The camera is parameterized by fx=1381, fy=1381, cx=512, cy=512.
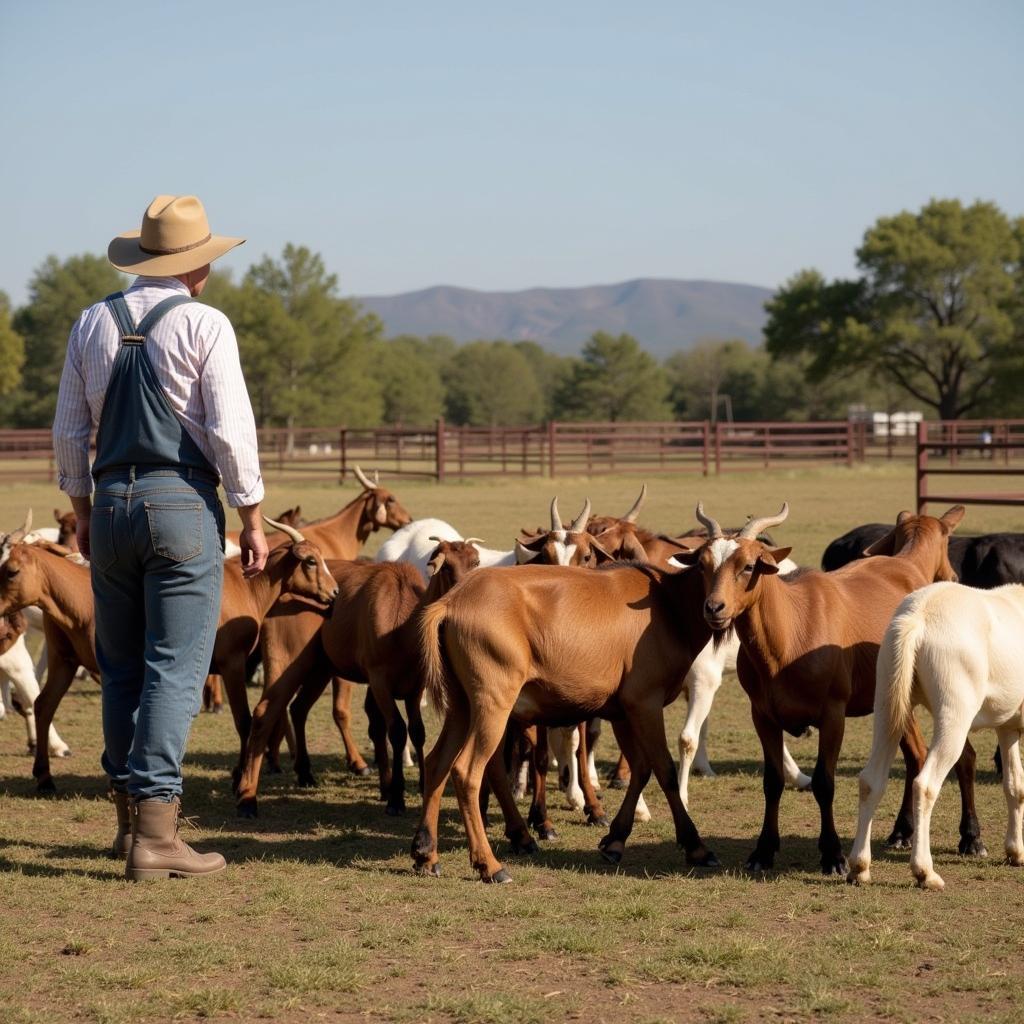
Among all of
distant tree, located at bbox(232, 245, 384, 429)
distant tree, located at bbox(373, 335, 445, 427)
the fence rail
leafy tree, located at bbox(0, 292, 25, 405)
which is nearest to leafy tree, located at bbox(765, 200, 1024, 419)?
the fence rail

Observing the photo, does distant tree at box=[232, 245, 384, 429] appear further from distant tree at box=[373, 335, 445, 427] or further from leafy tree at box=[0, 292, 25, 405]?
distant tree at box=[373, 335, 445, 427]

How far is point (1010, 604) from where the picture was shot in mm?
6594

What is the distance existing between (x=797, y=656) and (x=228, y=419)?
3034mm

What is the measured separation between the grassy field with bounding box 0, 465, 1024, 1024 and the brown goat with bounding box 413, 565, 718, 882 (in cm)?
34

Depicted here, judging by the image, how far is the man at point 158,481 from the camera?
5.73 meters

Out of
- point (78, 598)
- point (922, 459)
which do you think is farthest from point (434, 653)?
point (922, 459)

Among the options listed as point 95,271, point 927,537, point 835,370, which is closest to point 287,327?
point 95,271

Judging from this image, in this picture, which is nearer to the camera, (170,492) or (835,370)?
(170,492)

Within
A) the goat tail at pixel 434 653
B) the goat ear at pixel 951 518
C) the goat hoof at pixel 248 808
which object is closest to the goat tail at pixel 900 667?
the goat tail at pixel 434 653

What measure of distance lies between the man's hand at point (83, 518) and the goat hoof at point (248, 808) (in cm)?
217

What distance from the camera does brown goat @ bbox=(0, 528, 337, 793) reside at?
825 centimetres

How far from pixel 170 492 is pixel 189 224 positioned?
123 cm

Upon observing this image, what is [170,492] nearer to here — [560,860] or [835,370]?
[560,860]

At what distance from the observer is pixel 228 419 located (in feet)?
18.8
